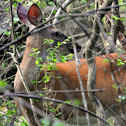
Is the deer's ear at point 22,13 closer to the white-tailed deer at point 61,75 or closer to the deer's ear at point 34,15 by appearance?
the white-tailed deer at point 61,75

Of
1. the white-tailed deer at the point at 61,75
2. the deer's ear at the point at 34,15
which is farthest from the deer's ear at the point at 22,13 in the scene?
the deer's ear at the point at 34,15

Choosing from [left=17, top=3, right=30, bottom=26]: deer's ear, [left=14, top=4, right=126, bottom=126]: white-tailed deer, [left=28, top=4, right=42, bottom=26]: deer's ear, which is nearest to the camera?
[left=14, top=4, right=126, bottom=126]: white-tailed deer

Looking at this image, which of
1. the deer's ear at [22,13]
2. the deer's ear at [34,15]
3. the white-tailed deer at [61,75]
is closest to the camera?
the white-tailed deer at [61,75]

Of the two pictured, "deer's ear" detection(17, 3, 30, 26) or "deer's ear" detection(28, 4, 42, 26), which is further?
"deer's ear" detection(17, 3, 30, 26)

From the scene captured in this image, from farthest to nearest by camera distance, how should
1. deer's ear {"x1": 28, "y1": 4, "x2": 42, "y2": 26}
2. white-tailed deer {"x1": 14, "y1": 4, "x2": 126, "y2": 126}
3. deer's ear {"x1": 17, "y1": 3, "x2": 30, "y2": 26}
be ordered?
deer's ear {"x1": 17, "y1": 3, "x2": 30, "y2": 26} → deer's ear {"x1": 28, "y1": 4, "x2": 42, "y2": 26} → white-tailed deer {"x1": 14, "y1": 4, "x2": 126, "y2": 126}

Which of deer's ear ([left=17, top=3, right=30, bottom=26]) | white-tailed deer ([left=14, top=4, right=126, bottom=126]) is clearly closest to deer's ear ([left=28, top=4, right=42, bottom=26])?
white-tailed deer ([left=14, top=4, right=126, bottom=126])

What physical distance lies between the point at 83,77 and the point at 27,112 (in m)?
1.11

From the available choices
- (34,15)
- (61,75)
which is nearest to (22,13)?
(34,15)

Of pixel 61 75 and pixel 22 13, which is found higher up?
pixel 22 13

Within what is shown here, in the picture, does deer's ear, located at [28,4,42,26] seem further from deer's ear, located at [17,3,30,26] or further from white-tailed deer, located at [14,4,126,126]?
deer's ear, located at [17,3,30,26]

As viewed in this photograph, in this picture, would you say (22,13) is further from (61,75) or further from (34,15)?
(61,75)

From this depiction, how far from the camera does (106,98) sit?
381 centimetres

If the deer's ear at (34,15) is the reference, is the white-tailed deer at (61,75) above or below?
below

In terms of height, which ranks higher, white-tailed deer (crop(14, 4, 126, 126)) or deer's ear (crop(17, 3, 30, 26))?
deer's ear (crop(17, 3, 30, 26))
